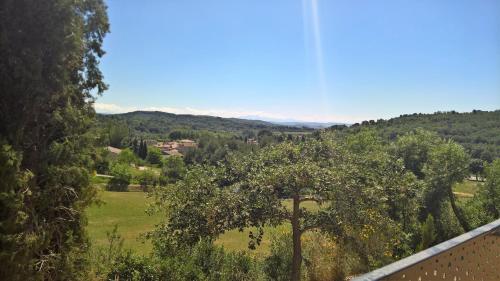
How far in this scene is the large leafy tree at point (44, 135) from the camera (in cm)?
702

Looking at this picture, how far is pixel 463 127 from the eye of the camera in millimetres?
53344

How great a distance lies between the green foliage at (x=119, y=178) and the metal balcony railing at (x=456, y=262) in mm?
56644

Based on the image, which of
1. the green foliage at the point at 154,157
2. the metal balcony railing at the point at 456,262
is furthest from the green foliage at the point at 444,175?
the green foliage at the point at 154,157

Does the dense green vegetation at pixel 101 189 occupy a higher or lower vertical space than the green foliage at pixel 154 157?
higher

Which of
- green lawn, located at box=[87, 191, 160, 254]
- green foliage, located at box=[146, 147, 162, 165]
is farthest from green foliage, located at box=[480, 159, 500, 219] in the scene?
green foliage, located at box=[146, 147, 162, 165]

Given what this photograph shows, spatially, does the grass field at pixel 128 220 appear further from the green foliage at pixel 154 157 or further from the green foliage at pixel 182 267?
the green foliage at pixel 154 157

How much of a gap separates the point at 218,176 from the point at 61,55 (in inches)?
158

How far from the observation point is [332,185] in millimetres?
7188

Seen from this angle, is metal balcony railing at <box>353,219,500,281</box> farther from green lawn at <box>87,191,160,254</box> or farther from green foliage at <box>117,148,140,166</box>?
green foliage at <box>117,148,140,166</box>

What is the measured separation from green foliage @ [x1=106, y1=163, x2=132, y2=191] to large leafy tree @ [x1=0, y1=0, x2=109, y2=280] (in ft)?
162

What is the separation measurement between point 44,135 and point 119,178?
171 feet

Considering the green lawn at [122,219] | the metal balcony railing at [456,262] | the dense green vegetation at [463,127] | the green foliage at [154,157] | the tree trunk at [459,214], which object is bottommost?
the green lawn at [122,219]

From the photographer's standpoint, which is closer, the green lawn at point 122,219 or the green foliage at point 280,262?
the green foliage at point 280,262

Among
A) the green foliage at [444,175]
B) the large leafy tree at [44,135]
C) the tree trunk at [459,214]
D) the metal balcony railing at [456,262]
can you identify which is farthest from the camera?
the green foliage at [444,175]
